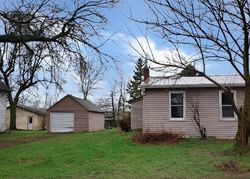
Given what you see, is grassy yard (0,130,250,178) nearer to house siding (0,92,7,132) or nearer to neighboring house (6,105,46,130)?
house siding (0,92,7,132)

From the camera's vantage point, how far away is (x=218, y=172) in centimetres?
1028

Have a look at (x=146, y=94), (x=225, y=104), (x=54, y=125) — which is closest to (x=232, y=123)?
(x=225, y=104)

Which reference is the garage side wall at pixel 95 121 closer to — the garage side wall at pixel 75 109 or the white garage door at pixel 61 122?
the garage side wall at pixel 75 109

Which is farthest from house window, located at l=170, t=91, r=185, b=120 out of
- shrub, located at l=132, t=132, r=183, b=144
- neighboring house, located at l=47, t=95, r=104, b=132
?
neighboring house, located at l=47, t=95, r=104, b=132

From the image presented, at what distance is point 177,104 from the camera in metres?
21.8

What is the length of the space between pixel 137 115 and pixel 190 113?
9.41 metres

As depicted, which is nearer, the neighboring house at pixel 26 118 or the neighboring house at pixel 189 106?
the neighboring house at pixel 189 106

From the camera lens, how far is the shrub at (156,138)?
19.3 meters

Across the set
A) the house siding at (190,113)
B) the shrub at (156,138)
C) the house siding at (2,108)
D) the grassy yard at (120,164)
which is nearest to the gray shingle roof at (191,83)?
the house siding at (190,113)

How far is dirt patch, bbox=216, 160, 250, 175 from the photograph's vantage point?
10498mm

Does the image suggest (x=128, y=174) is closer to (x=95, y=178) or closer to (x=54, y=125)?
(x=95, y=178)

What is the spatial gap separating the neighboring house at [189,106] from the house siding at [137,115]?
8.12 metres

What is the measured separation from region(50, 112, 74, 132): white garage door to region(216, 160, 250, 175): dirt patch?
25099mm

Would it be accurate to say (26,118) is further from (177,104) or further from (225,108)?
(225,108)
